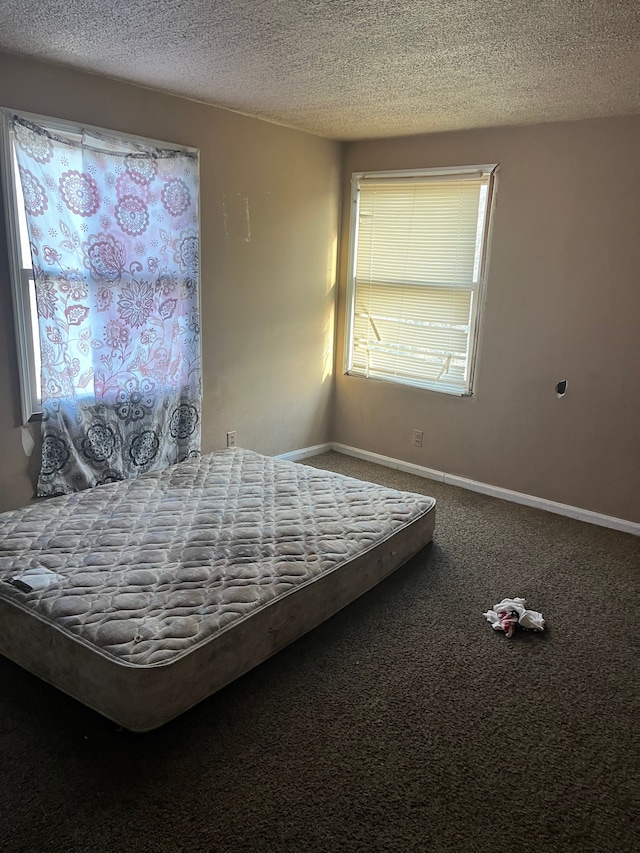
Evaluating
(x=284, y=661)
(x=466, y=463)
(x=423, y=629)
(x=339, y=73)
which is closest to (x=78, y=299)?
(x=339, y=73)

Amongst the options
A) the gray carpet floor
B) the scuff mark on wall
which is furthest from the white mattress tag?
the scuff mark on wall

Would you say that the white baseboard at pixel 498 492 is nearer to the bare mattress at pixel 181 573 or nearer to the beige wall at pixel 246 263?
the beige wall at pixel 246 263

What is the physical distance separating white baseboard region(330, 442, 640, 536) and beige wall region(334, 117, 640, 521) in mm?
41

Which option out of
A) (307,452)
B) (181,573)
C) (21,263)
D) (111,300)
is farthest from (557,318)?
(21,263)

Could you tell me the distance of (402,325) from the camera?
15.0ft

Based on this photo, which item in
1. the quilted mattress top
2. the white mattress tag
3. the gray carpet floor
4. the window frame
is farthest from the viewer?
the window frame

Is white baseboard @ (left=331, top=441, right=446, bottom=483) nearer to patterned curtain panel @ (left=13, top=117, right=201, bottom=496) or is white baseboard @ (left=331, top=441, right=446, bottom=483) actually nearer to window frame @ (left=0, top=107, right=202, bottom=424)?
patterned curtain panel @ (left=13, top=117, right=201, bottom=496)

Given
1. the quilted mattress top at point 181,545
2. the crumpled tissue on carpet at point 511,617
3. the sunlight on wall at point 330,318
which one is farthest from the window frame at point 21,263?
the crumpled tissue on carpet at point 511,617

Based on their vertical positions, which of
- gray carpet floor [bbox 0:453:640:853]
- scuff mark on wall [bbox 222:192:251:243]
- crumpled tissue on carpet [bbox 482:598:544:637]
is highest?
scuff mark on wall [bbox 222:192:251:243]

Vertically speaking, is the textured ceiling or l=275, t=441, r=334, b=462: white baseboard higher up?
the textured ceiling

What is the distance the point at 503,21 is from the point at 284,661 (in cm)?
244

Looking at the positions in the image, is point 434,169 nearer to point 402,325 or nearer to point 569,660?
point 402,325

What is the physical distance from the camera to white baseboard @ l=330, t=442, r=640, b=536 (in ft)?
12.2

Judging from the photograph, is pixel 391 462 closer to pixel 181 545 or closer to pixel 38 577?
pixel 181 545
